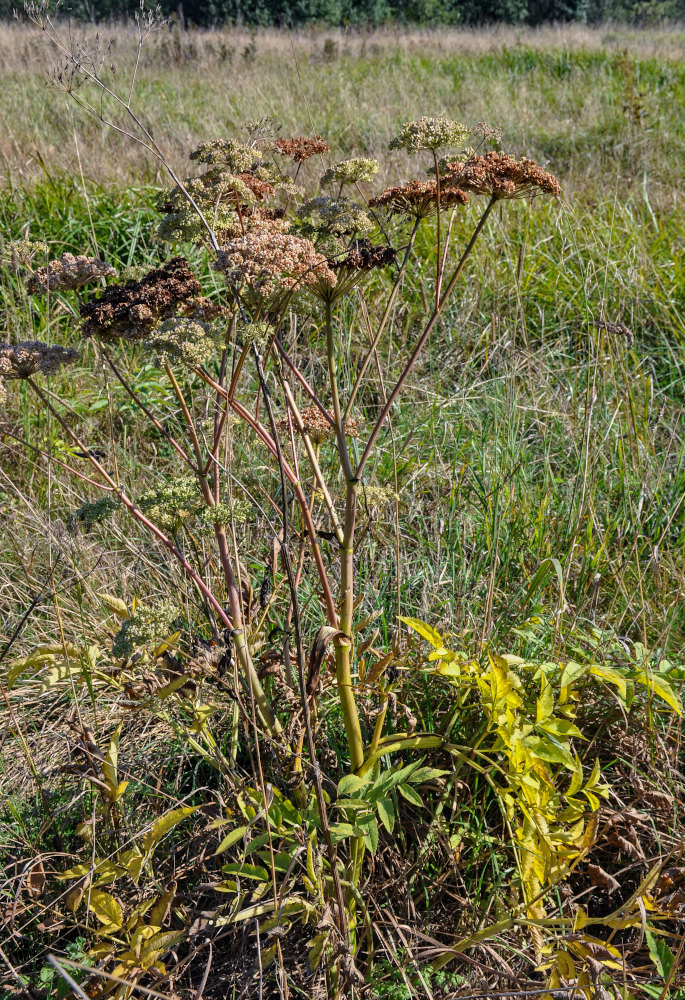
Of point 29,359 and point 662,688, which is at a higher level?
point 29,359

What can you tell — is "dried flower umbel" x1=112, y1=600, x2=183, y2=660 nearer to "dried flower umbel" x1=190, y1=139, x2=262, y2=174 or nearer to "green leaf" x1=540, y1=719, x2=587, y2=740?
"green leaf" x1=540, y1=719, x2=587, y2=740

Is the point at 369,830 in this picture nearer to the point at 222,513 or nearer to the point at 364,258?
the point at 222,513

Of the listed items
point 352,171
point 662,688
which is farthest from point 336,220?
point 662,688

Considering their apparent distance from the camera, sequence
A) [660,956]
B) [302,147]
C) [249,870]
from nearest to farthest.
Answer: [660,956]
[249,870]
[302,147]

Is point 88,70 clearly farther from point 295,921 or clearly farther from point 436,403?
point 295,921

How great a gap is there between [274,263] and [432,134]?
0.44m

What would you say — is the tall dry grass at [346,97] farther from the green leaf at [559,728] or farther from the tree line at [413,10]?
the tree line at [413,10]

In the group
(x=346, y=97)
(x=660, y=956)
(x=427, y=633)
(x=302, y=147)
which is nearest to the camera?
(x=660, y=956)

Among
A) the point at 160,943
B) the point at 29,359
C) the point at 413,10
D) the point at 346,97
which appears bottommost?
the point at 160,943

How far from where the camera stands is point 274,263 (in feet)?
3.59

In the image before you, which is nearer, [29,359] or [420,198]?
[29,359]

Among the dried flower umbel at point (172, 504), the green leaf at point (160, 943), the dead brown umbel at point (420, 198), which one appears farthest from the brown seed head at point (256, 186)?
the green leaf at point (160, 943)

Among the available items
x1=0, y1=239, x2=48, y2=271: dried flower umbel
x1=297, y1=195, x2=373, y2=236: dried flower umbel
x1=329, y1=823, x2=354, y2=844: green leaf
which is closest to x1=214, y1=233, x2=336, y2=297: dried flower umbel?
x1=297, y1=195, x2=373, y2=236: dried flower umbel

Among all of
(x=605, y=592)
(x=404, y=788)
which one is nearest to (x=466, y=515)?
(x=605, y=592)
